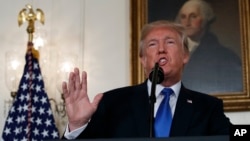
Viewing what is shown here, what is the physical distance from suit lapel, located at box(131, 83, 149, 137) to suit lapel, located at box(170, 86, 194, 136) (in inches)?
5.7

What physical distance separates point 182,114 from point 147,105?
0.65 feet

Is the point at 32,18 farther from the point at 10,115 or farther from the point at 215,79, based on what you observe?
the point at 215,79

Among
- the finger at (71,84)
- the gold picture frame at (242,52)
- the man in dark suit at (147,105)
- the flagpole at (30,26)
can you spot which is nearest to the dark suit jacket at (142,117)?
the man in dark suit at (147,105)

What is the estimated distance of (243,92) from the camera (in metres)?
5.31

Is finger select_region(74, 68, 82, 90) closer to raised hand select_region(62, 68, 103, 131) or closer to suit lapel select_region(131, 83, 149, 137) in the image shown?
raised hand select_region(62, 68, 103, 131)

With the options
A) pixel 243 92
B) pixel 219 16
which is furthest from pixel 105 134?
pixel 219 16

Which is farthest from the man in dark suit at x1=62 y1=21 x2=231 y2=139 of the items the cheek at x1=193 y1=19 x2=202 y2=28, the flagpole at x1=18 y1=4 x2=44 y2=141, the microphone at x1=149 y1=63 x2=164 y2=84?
the flagpole at x1=18 y1=4 x2=44 y2=141

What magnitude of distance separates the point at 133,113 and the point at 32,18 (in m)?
3.27

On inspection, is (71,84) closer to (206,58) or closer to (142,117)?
(142,117)

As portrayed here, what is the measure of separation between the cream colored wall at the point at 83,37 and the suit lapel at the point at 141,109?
113 inches

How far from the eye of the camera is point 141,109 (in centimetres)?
→ 270

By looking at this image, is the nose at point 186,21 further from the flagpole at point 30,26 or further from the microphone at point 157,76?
the microphone at point 157,76

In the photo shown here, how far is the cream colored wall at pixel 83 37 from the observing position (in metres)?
5.82

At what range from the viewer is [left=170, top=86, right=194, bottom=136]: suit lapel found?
259cm
